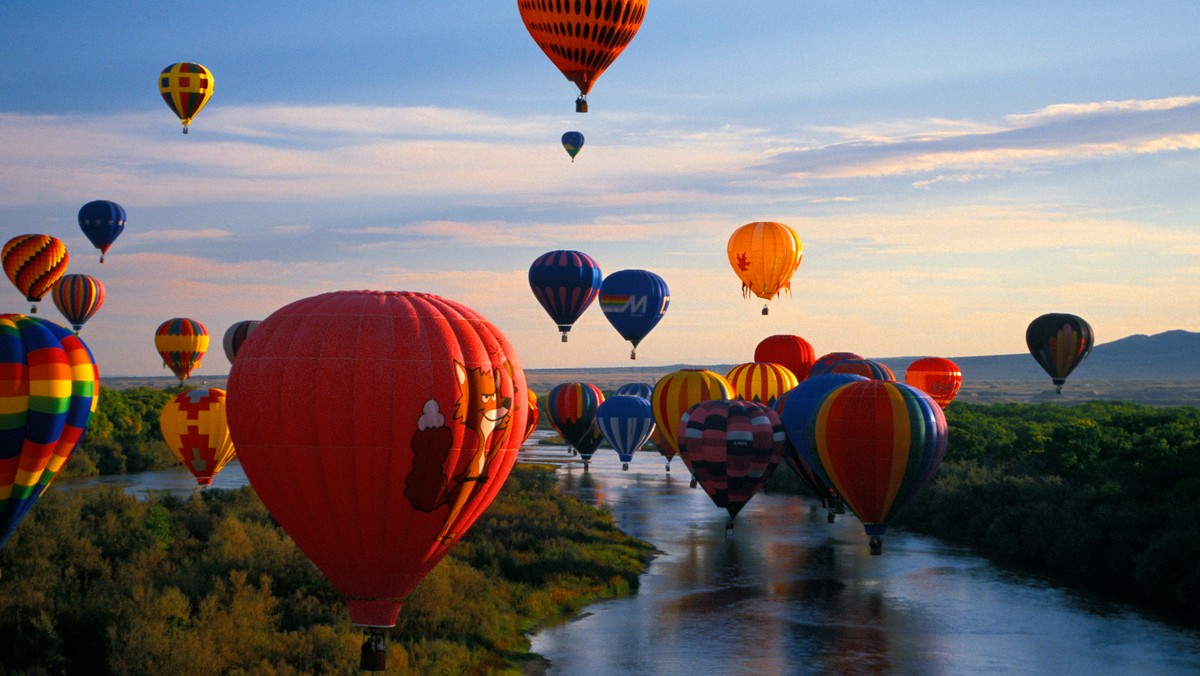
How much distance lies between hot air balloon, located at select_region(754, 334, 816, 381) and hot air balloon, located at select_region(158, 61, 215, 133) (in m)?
32.3

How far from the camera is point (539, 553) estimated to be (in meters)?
39.8

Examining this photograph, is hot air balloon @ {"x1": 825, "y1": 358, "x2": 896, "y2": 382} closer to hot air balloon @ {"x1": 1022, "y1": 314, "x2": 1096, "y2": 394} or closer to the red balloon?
hot air balloon @ {"x1": 1022, "y1": 314, "x2": 1096, "y2": 394}

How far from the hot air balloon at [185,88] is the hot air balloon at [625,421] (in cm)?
2612

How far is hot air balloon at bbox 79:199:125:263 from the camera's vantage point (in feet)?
218

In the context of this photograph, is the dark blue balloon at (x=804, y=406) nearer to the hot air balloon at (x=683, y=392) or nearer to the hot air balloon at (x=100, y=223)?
the hot air balloon at (x=683, y=392)

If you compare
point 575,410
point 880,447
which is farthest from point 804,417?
point 575,410

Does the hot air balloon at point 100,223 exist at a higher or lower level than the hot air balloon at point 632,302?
higher

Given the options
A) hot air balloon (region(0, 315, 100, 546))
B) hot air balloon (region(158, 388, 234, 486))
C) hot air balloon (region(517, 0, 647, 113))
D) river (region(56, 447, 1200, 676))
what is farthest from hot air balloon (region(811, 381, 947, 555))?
hot air balloon (region(0, 315, 100, 546))

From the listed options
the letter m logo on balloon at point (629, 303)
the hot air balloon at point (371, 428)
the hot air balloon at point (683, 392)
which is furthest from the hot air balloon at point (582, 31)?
the letter m logo on balloon at point (629, 303)

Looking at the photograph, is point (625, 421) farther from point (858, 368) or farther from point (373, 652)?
point (373, 652)

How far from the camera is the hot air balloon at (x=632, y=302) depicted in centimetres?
5828

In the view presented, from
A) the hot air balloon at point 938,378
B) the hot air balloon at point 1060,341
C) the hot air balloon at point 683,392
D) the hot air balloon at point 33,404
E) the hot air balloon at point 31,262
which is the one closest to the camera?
the hot air balloon at point 33,404

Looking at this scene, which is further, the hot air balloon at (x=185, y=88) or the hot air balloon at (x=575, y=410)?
the hot air balloon at (x=575, y=410)

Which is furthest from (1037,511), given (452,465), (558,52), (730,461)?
(452,465)
